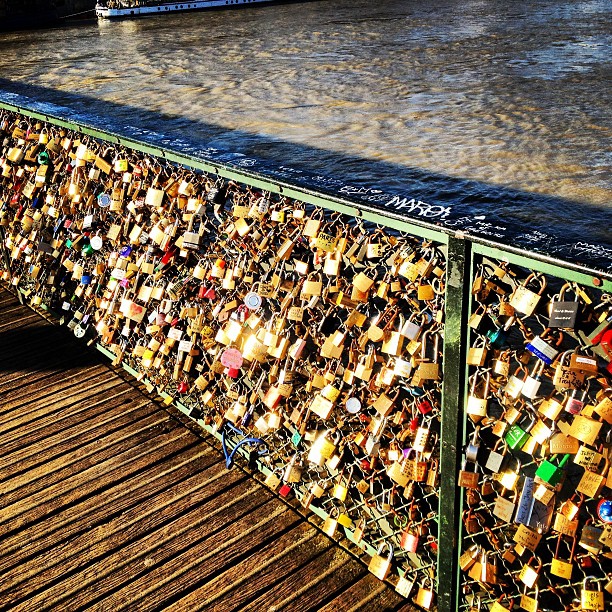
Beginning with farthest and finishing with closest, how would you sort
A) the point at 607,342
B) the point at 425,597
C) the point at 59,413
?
the point at 59,413 < the point at 425,597 < the point at 607,342

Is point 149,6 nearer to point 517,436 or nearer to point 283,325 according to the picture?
point 283,325

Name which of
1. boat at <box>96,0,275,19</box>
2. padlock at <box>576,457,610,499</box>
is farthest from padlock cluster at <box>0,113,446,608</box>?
boat at <box>96,0,275,19</box>

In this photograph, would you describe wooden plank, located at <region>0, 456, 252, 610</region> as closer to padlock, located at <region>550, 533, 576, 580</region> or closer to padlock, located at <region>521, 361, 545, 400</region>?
padlock, located at <region>550, 533, 576, 580</region>

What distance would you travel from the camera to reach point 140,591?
2.80 meters

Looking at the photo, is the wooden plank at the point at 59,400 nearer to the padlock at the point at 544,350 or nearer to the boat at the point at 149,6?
the padlock at the point at 544,350

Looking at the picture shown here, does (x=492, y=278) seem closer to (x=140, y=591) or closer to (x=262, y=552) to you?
(x=262, y=552)

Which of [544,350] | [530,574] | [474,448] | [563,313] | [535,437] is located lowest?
[530,574]

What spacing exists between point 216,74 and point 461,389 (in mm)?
10897

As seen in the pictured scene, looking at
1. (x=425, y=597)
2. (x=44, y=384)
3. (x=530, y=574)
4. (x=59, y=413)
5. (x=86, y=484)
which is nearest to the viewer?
(x=530, y=574)

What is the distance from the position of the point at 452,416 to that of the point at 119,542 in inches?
59.3

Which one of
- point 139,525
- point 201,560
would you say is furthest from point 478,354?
point 139,525

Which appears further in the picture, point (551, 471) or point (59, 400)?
point (59, 400)

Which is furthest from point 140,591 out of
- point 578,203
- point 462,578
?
point 578,203

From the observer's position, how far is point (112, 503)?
3.25m
